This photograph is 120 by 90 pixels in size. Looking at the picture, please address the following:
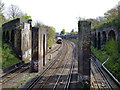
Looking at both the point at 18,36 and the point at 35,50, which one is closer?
the point at 35,50

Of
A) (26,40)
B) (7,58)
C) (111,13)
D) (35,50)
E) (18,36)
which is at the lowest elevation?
(7,58)

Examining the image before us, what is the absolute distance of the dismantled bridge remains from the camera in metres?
13.4

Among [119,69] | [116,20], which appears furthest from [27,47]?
[116,20]

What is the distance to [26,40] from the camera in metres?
19.2

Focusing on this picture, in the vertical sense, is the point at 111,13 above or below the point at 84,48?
above

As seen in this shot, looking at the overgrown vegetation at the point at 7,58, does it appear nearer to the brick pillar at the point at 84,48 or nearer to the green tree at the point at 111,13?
the brick pillar at the point at 84,48

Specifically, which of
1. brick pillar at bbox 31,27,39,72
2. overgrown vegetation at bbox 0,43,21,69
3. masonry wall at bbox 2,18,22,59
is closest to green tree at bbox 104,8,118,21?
masonry wall at bbox 2,18,22,59

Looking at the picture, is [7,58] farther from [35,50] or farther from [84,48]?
[84,48]

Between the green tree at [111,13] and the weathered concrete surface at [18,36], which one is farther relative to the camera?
the green tree at [111,13]

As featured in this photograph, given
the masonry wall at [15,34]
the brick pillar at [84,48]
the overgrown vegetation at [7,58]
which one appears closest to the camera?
the brick pillar at [84,48]

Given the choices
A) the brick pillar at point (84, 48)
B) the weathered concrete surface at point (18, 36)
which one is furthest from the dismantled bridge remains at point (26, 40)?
the brick pillar at point (84, 48)

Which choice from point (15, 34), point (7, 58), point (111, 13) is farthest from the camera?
point (111, 13)

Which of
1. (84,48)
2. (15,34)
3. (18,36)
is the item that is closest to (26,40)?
(18,36)

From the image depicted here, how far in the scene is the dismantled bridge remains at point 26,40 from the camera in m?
13.4
